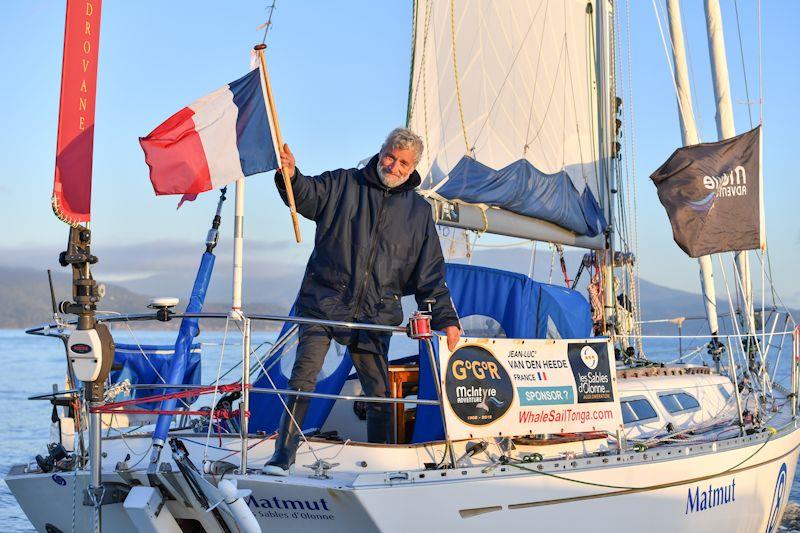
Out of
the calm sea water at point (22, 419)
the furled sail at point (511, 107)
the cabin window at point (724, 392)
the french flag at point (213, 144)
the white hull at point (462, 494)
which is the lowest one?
the calm sea water at point (22, 419)

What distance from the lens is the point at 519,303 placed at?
8805 mm

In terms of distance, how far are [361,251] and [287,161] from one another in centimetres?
87

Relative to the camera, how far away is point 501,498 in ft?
22.1

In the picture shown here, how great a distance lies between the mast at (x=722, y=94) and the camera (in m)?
12.3

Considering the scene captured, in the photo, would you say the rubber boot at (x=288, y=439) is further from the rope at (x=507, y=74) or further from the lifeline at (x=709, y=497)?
the rope at (x=507, y=74)

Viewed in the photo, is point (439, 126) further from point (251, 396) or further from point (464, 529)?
point (464, 529)

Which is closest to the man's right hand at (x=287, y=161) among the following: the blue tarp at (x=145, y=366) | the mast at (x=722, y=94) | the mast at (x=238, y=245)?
the mast at (x=238, y=245)

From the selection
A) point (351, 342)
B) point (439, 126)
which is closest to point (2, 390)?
point (439, 126)

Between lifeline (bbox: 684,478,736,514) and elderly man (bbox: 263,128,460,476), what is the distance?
102 inches

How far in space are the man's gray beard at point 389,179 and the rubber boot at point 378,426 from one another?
1742 mm

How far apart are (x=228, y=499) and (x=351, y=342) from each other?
5.72 feet

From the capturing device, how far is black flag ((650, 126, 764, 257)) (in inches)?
433

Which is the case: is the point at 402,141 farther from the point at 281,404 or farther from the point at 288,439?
the point at 281,404

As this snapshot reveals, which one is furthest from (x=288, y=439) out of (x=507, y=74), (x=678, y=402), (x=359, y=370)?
(x=507, y=74)
